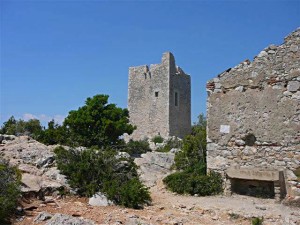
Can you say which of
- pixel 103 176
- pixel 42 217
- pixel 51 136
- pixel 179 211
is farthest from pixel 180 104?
pixel 42 217

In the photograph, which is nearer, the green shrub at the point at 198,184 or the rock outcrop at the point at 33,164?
the rock outcrop at the point at 33,164

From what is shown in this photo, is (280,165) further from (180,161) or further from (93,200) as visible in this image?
(93,200)

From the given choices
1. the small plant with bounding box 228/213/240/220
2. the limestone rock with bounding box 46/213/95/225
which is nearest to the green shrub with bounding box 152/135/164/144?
the small plant with bounding box 228/213/240/220

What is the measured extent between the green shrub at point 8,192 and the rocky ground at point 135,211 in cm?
24

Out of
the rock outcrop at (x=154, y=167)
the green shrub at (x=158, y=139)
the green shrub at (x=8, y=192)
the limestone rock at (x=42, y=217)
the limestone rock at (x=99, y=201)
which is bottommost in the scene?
the limestone rock at (x=42, y=217)

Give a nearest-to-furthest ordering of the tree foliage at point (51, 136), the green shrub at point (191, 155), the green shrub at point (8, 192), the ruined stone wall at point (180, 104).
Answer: the green shrub at point (8, 192)
the green shrub at point (191, 155)
the tree foliage at point (51, 136)
the ruined stone wall at point (180, 104)

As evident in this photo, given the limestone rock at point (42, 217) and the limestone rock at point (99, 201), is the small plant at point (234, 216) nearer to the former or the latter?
the limestone rock at point (99, 201)

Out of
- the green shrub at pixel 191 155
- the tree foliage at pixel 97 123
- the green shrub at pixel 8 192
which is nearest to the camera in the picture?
the green shrub at pixel 8 192

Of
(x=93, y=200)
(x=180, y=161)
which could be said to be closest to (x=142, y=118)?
(x=180, y=161)

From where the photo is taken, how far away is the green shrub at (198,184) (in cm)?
916

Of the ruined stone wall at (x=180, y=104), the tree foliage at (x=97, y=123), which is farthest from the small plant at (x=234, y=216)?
the ruined stone wall at (x=180, y=104)

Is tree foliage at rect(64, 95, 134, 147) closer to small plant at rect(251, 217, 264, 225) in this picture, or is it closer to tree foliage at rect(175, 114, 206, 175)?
tree foliage at rect(175, 114, 206, 175)

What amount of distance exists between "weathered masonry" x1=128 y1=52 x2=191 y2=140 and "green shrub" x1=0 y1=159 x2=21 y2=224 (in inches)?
938

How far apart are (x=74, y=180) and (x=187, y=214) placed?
115 inches
